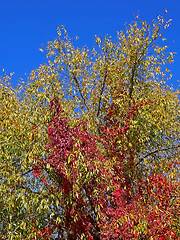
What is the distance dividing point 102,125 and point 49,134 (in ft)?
9.21

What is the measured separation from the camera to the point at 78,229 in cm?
798

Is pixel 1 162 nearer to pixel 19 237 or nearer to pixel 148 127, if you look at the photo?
pixel 19 237

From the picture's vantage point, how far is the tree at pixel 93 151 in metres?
7.12

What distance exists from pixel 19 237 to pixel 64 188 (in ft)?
4.79

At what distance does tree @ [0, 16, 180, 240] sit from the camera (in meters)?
7.12

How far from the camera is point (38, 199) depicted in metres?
7.27

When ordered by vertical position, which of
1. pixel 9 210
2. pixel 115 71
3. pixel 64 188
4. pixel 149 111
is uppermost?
pixel 115 71

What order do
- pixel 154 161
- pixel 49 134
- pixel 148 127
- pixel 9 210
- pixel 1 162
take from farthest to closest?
pixel 154 161, pixel 148 127, pixel 49 134, pixel 1 162, pixel 9 210

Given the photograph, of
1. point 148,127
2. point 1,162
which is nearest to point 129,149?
point 148,127

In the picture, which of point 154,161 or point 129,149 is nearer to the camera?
point 129,149

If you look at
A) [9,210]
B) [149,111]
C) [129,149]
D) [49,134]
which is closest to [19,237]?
[9,210]

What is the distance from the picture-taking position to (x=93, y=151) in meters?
7.38

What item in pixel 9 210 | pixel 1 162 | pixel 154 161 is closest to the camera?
pixel 9 210

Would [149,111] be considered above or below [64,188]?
above
